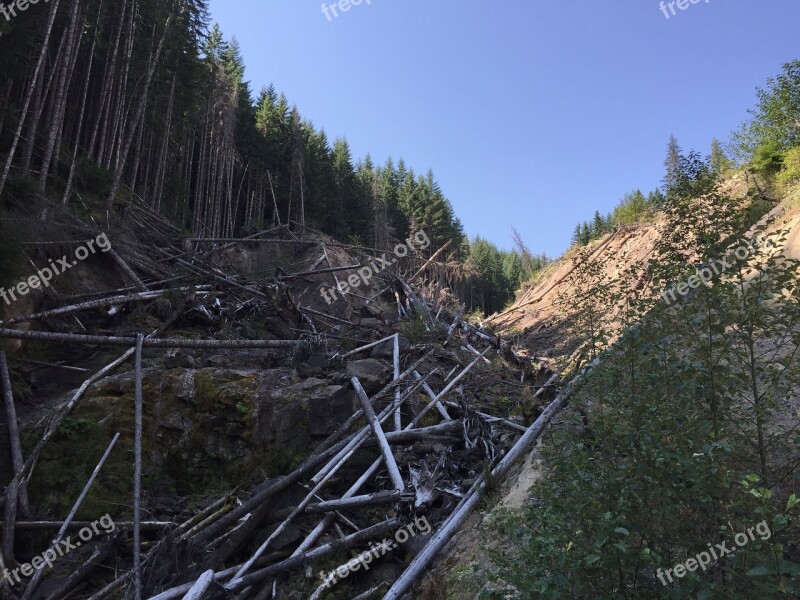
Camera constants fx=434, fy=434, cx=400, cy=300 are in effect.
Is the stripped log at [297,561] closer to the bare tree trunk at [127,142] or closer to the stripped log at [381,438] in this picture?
the stripped log at [381,438]

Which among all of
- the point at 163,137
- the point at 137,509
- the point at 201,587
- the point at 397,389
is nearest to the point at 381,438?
the point at 397,389

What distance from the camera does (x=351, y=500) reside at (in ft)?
17.5

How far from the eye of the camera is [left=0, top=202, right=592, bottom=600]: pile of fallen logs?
4.33 metres

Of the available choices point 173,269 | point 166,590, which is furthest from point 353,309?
point 166,590

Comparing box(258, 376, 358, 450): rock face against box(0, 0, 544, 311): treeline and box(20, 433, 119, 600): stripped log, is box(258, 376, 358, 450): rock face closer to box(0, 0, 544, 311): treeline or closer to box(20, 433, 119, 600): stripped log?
box(20, 433, 119, 600): stripped log

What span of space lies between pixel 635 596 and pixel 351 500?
3.56 meters

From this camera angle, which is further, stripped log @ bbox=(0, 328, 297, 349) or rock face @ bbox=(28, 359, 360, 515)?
stripped log @ bbox=(0, 328, 297, 349)

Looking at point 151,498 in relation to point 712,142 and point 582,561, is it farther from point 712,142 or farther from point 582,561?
point 712,142

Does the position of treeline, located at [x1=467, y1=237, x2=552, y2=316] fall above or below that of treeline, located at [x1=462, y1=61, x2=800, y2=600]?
above

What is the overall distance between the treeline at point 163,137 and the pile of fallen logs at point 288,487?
4.05 m

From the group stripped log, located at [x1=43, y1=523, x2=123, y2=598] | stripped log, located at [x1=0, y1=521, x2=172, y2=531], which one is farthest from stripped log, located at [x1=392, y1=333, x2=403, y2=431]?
stripped log, located at [x1=43, y1=523, x2=123, y2=598]

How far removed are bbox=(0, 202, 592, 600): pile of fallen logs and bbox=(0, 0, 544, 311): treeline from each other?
4.05m

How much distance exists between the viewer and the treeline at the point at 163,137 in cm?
1090

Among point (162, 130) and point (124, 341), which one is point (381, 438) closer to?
point (124, 341)
